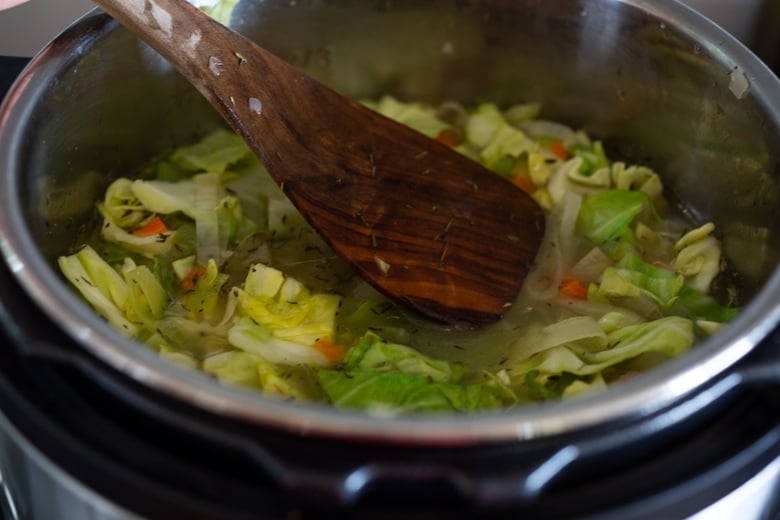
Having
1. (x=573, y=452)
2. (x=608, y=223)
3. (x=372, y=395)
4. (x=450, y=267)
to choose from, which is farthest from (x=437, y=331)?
(x=573, y=452)

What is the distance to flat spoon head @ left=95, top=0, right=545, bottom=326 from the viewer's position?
1.39 metres

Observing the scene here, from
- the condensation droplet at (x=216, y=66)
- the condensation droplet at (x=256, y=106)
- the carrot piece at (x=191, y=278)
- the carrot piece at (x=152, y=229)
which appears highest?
Answer: the condensation droplet at (x=216, y=66)

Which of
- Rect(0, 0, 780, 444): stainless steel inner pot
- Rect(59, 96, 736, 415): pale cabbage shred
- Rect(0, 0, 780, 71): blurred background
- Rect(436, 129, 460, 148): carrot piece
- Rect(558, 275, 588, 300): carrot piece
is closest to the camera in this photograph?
Rect(0, 0, 780, 444): stainless steel inner pot

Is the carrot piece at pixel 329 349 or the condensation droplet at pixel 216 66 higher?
the condensation droplet at pixel 216 66

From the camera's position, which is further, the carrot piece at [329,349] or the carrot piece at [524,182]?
the carrot piece at [524,182]

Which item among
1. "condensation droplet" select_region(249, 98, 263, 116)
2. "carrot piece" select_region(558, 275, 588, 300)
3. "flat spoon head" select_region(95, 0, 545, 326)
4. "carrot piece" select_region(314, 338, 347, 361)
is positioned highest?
"condensation droplet" select_region(249, 98, 263, 116)

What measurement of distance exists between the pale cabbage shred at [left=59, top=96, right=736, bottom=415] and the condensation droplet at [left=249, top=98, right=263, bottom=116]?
8.9 inches

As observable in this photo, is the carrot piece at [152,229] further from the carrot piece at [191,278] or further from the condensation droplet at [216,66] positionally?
the condensation droplet at [216,66]

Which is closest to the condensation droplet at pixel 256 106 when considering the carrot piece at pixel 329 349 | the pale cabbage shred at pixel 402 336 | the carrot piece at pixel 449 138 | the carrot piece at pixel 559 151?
the pale cabbage shred at pixel 402 336

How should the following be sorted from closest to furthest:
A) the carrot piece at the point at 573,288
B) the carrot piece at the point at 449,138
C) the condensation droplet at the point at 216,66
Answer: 1. the condensation droplet at the point at 216,66
2. the carrot piece at the point at 573,288
3. the carrot piece at the point at 449,138

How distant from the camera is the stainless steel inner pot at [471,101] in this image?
35.2 inches

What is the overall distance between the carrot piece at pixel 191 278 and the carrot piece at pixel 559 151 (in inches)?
28.3

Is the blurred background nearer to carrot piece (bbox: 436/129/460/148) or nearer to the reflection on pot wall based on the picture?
the reflection on pot wall

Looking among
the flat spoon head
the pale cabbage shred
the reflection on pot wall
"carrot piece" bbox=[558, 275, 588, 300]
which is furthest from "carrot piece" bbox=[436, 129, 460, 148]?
the reflection on pot wall
